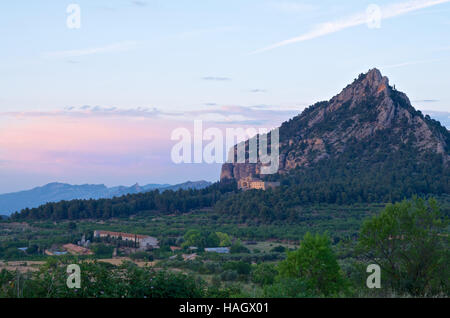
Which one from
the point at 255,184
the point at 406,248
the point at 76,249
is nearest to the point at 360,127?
the point at 255,184

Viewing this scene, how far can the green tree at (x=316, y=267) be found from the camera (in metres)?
17.0

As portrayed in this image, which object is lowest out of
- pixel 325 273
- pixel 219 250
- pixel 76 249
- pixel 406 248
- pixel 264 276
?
pixel 219 250

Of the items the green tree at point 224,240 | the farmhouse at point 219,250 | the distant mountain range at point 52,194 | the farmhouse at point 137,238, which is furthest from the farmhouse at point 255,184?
the distant mountain range at point 52,194

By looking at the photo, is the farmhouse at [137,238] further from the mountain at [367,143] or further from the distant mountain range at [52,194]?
the distant mountain range at [52,194]

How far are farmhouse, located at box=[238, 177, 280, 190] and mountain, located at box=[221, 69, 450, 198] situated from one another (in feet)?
10.5

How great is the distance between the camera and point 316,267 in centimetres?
1755

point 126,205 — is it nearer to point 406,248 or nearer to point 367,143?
point 367,143

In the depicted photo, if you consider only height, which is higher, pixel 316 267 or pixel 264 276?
pixel 316 267

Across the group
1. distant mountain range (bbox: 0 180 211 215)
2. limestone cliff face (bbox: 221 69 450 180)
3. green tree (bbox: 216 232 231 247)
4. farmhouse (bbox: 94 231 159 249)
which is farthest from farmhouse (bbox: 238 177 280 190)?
distant mountain range (bbox: 0 180 211 215)

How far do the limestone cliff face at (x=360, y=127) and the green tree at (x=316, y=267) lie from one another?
59254 millimetres

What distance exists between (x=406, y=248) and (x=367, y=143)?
6153 centimetres

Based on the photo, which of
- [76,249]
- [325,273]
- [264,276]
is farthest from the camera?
[76,249]

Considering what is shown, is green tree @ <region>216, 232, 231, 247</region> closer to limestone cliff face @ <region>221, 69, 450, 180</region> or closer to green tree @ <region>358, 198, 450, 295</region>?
green tree @ <region>358, 198, 450, 295</region>

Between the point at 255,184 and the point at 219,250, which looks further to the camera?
the point at 255,184
